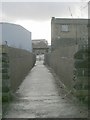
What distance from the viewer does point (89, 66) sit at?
8961 millimetres

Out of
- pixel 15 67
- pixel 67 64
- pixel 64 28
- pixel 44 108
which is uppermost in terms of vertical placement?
pixel 64 28

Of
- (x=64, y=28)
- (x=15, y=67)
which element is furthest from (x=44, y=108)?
(x=64, y=28)

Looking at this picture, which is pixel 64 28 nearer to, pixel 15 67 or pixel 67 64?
pixel 15 67

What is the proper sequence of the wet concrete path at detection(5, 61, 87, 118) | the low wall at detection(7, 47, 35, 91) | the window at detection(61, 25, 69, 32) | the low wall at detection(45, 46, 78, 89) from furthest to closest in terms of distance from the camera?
the window at detection(61, 25, 69, 32)
the low wall at detection(7, 47, 35, 91)
the low wall at detection(45, 46, 78, 89)
the wet concrete path at detection(5, 61, 87, 118)

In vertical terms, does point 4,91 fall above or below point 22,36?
below

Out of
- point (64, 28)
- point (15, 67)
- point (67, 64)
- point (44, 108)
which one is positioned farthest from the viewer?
point (64, 28)

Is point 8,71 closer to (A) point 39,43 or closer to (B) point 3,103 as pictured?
(B) point 3,103

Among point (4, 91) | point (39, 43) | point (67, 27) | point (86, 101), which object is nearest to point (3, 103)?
point (4, 91)

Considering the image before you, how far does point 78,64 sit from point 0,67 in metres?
2.56

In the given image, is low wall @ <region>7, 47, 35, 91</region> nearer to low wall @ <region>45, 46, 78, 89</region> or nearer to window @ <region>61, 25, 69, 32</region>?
low wall @ <region>45, 46, 78, 89</region>

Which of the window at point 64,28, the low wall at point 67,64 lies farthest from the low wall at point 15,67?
the window at point 64,28

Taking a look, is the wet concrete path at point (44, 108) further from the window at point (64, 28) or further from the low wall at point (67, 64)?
the window at point (64, 28)

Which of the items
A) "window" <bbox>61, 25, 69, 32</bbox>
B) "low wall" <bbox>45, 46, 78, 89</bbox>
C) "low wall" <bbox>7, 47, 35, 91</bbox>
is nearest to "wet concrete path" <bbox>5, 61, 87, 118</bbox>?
"low wall" <bbox>7, 47, 35, 91</bbox>

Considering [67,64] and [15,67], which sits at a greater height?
[67,64]
